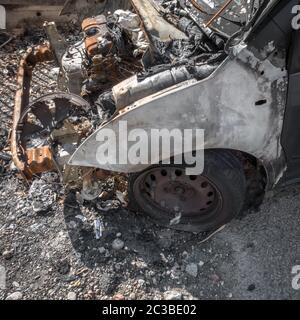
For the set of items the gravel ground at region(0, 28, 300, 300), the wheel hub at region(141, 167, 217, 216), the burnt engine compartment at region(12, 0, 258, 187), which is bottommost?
the gravel ground at region(0, 28, 300, 300)

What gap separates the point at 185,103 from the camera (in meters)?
2.80

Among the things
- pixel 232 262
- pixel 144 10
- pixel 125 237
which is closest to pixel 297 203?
pixel 232 262

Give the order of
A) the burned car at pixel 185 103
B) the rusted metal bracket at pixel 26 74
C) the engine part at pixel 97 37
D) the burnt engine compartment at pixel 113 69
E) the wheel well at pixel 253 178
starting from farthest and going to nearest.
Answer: the rusted metal bracket at pixel 26 74
the engine part at pixel 97 37
the wheel well at pixel 253 178
the burnt engine compartment at pixel 113 69
the burned car at pixel 185 103

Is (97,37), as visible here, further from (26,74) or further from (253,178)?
(253,178)

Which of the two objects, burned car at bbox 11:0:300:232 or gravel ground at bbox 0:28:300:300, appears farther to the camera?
gravel ground at bbox 0:28:300:300

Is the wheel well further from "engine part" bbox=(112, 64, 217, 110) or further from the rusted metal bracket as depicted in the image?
the rusted metal bracket

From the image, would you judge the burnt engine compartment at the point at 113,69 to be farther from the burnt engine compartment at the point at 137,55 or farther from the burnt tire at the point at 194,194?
the burnt tire at the point at 194,194

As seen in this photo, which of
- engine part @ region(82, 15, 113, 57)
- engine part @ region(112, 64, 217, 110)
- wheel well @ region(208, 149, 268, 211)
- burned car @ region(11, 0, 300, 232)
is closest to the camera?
burned car @ region(11, 0, 300, 232)

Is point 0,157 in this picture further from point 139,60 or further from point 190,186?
point 190,186

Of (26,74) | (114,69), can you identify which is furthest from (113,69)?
(26,74)

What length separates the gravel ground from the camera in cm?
321

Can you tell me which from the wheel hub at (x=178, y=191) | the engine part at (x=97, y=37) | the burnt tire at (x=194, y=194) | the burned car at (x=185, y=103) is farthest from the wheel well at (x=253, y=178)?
the engine part at (x=97, y=37)

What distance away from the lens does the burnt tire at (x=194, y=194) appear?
308 cm

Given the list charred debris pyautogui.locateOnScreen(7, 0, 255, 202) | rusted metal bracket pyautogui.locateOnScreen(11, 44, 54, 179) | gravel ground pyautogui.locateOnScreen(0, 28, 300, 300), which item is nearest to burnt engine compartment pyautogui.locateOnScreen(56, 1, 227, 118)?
charred debris pyautogui.locateOnScreen(7, 0, 255, 202)
